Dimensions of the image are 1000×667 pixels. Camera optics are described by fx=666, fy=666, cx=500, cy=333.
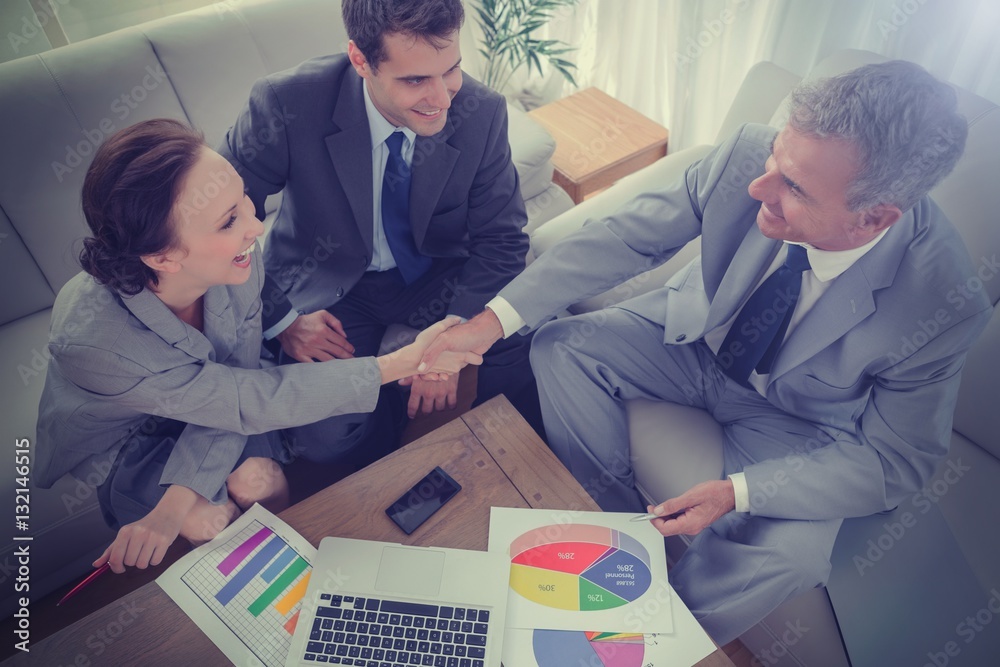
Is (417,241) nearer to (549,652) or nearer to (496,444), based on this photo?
(496,444)

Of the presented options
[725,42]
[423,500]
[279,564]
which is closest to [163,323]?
[279,564]

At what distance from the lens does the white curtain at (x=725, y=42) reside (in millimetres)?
1871

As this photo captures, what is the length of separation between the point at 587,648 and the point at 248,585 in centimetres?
62

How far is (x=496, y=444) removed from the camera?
146cm

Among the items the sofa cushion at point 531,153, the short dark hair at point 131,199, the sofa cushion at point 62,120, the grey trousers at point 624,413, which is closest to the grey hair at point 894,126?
the grey trousers at point 624,413

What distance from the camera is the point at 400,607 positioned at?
3.94 ft

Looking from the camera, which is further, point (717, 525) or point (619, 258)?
point (619, 258)

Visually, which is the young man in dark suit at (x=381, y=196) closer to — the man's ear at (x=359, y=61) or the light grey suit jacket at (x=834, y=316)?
the man's ear at (x=359, y=61)

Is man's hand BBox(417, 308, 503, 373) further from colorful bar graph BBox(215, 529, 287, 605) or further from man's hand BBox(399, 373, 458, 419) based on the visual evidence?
colorful bar graph BBox(215, 529, 287, 605)

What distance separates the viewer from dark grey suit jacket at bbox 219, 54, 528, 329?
5.47 feet

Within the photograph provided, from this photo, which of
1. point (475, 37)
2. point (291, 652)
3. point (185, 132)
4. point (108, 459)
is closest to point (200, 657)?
point (291, 652)

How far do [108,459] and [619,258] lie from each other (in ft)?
4.25

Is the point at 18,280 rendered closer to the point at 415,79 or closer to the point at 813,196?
the point at 415,79

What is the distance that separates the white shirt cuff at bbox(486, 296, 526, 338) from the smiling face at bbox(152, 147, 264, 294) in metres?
0.60
